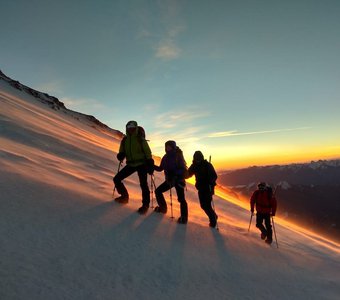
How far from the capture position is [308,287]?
7.06 meters

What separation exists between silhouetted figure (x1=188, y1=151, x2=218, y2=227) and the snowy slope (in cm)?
94

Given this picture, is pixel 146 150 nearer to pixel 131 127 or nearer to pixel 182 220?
pixel 131 127

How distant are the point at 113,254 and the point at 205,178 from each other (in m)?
5.05

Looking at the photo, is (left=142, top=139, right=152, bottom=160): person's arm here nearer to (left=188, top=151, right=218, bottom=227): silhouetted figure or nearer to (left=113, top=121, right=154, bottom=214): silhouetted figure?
(left=113, top=121, right=154, bottom=214): silhouetted figure

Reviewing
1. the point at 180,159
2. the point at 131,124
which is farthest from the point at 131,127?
the point at 180,159

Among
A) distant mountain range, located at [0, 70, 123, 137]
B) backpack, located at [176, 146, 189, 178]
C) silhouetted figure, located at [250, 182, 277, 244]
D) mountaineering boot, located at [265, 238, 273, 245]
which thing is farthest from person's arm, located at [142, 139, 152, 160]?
distant mountain range, located at [0, 70, 123, 137]

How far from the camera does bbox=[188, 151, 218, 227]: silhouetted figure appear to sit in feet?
33.5

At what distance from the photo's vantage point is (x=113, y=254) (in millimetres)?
5773

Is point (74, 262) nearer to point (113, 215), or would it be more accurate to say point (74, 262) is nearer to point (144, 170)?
point (113, 215)

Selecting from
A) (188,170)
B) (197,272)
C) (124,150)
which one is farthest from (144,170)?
(197,272)

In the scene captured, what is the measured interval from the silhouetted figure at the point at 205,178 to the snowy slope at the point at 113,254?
0.94 metres

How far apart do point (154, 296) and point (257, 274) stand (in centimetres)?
289

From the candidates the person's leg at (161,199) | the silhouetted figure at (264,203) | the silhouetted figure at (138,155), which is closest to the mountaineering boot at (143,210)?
the silhouetted figure at (138,155)

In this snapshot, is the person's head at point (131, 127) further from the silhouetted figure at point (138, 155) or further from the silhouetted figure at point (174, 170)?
the silhouetted figure at point (174, 170)
